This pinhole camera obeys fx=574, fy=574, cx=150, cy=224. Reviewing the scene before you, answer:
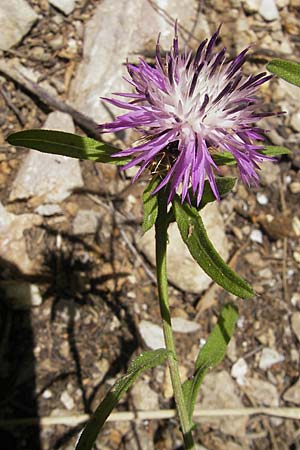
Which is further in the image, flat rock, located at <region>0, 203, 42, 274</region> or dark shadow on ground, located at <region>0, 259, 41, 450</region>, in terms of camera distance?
flat rock, located at <region>0, 203, 42, 274</region>

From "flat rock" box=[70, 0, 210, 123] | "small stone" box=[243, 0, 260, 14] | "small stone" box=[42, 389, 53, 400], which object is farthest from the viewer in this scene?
"small stone" box=[243, 0, 260, 14]

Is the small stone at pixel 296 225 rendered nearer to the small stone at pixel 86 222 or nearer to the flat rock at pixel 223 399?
the flat rock at pixel 223 399

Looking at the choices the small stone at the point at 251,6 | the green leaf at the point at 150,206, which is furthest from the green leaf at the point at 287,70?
the small stone at the point at 251,6

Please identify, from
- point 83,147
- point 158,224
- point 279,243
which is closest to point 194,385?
point 158,224

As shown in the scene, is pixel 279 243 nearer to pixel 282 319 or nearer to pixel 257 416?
pixel 282 319

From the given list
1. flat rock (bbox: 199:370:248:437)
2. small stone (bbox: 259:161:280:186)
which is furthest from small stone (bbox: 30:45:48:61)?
flat rock (bbox: 199:370:248:437)

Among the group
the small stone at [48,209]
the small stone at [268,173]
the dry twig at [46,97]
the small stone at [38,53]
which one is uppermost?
the small stone at [38,53]

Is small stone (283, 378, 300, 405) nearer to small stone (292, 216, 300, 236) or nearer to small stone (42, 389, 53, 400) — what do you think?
small stone (292, 216, 300, 236)
